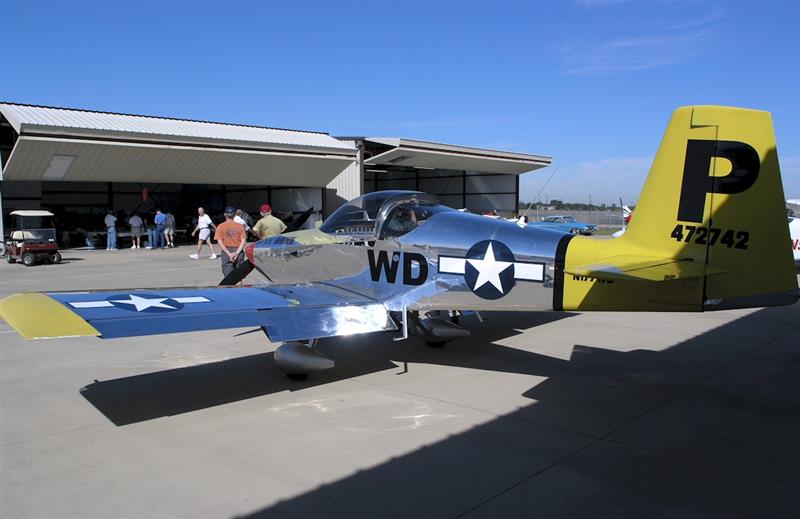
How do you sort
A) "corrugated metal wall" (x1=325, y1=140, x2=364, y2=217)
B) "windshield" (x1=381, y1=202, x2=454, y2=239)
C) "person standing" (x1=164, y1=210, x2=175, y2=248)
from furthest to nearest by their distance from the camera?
"corrugated metal wall" (x1=325, y1=140, x2=364, y2=217)
"person standing" (x1=164, y1=210, x2=175, y2=248)
"windshield" (x1=381, y1=202, x2=454, y2=239)

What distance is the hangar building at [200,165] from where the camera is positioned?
65.9 feet

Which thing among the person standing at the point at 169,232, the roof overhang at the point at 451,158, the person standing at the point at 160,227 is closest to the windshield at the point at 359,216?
the person standing at the point at 160,227

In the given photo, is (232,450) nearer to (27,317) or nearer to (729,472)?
(27,317)

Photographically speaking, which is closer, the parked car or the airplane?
the airplane

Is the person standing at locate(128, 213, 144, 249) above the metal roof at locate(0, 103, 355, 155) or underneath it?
underneath

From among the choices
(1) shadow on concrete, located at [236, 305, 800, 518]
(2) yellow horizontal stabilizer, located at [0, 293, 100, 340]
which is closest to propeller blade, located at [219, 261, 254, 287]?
(2) yellow horizontal stabilizer, located at [0, 293, 100, 340]

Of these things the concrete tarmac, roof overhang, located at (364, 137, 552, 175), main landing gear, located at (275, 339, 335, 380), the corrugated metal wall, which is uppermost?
roof overhang, located at (364, 137, 552, 175)

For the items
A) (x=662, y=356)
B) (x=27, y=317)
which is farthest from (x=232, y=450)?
(x=662, y=356)

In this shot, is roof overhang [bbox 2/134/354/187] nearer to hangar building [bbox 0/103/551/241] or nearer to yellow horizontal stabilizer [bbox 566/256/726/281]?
hangar building [bbox 0/103/551/241]

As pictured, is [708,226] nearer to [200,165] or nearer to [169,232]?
[200,165]

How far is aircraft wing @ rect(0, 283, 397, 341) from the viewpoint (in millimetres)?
4180

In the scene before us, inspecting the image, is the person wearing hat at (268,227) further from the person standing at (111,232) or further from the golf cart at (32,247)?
the person standing at (111,232)

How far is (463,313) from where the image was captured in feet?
24.5

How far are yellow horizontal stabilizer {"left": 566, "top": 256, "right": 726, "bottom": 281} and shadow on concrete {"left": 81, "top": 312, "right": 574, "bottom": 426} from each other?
6.37 feet
